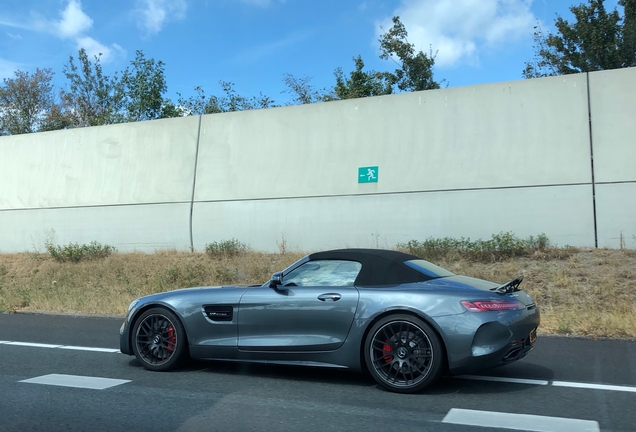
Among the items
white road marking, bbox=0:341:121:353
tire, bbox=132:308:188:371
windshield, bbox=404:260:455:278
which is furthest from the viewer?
white road marking, bbox=0:341:121:353

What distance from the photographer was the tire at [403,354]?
5.45 metres

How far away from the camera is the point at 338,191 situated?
50.7 feet

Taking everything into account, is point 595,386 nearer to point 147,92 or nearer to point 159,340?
point 159,340

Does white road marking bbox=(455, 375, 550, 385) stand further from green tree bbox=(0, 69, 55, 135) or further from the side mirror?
green tree bbox=(0, 69, 55, 135)

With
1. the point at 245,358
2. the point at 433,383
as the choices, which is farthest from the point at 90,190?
A: the point at 433,383

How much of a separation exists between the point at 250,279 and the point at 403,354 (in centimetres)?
870

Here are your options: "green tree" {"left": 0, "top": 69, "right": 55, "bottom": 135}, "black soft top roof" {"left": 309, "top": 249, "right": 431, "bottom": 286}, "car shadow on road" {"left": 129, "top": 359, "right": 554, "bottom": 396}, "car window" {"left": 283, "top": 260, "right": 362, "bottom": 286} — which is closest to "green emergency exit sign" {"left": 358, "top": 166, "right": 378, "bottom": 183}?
"car shadow on road" {"left": 129, "top": 359, "right": 554, "bottom": 396}

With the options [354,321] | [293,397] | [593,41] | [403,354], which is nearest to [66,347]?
[293,397]

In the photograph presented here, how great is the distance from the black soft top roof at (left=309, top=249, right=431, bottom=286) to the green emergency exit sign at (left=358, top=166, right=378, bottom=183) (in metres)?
8.83

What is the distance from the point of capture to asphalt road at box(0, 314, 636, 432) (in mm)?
4852

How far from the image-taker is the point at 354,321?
18.9 feet

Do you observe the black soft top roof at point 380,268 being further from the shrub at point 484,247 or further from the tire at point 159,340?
the shrub at point 484,247

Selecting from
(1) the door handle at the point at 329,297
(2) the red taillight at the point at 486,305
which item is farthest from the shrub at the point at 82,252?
(2) the red taillight at the point at 486,305

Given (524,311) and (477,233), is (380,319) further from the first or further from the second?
(477,233)
